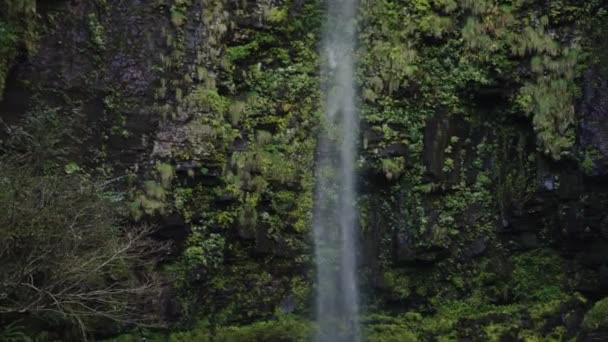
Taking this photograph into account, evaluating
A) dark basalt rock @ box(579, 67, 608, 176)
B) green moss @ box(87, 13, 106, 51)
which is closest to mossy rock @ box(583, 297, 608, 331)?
dark basalt rock @ box(579, 67, 608, 176)

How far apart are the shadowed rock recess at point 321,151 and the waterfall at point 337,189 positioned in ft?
0.40

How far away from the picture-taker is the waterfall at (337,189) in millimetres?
12781

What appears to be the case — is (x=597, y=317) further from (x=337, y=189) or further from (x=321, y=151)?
(x=321, y=151)

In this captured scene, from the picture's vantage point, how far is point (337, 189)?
43.9ft

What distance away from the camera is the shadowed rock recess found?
40.7 feet

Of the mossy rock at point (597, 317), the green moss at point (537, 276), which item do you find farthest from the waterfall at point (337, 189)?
the mossy rock at point (597, 317)

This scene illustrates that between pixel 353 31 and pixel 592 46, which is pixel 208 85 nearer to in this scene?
pixel 353 31

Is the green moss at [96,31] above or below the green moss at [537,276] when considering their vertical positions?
above

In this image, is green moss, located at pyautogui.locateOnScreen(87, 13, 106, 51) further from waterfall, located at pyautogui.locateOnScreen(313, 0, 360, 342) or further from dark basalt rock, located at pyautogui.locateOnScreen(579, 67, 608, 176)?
dark basalt rock, located at pyautogui.locateOnScreen(579, 67, 608, 176)

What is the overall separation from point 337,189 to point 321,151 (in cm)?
83

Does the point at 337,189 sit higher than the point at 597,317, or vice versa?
the point at 337,189

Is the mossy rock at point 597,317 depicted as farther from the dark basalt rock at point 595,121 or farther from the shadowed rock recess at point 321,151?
the dark basalt rock at point 595,121

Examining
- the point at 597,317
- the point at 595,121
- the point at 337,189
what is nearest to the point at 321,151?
the point at 337,189

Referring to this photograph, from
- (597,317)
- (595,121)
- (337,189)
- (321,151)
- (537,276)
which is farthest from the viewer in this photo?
(321,151)
